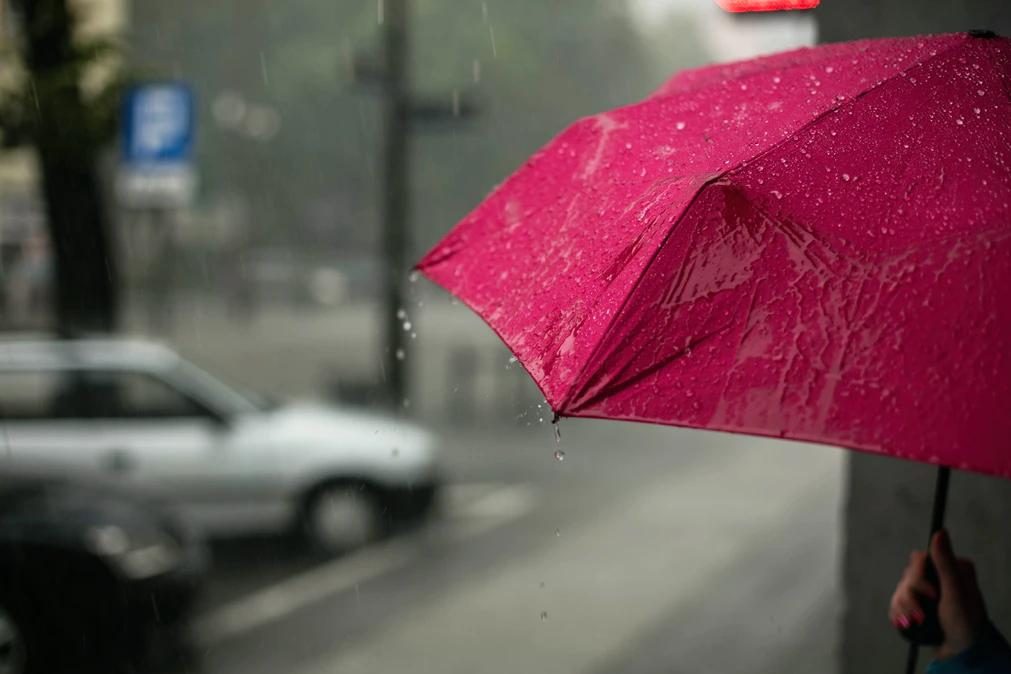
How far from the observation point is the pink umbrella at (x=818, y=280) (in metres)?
1.54

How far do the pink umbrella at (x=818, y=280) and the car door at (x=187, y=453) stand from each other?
22.1 feet

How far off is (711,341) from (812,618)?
18.1ft

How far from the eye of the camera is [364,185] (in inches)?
2377

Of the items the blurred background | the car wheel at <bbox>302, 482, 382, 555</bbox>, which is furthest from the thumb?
the car wheel at <bbox>302, 482, 382, 555</bbox>

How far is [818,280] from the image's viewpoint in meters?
1.67

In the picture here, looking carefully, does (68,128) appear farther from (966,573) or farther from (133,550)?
(966,573)

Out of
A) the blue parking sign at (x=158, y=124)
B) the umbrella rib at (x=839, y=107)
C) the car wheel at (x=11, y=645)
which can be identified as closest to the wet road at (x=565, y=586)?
the car wheel at (x=11, y=645)

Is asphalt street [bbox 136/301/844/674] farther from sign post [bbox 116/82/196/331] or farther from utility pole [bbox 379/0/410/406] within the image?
sign post [bbox 116/82/196/331]

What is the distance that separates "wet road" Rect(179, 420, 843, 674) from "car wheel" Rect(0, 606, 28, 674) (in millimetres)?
1036

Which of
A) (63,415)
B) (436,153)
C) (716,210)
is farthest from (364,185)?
(716,210)

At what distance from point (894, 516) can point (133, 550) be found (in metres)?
4.07

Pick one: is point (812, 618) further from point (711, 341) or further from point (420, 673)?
point (711, 341)

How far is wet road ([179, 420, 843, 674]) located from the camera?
255 inches

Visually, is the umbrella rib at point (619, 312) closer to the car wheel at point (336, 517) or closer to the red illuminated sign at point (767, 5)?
the red illuminated sign at point (767, 5)
